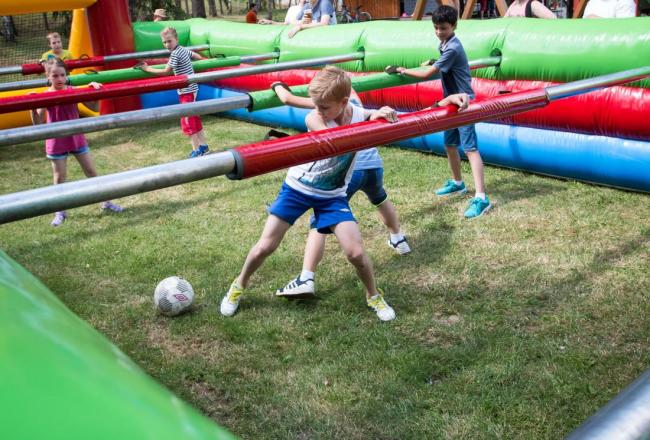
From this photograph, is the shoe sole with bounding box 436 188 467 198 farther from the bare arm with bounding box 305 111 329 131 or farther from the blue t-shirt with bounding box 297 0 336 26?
the blue t-shirt with bounding box 297 0 336 26

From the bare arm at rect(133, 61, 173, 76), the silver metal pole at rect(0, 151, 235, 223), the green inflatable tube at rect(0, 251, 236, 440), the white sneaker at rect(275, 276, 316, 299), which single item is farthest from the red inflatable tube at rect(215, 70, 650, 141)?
the green inflatable tube at rect(0, 251, 236, 440)

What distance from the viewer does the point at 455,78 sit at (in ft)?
17.7

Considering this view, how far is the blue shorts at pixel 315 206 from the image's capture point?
365cm

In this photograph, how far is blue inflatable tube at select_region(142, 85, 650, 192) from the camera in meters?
5.32

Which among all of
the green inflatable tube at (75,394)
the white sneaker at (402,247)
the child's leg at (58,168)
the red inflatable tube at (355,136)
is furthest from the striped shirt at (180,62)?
the green inflatable tube at (75,394)

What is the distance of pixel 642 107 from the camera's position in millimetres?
5285

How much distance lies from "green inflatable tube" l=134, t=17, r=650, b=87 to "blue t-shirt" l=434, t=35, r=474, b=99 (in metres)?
1.04

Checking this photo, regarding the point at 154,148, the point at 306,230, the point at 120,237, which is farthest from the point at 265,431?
the point at 154,148

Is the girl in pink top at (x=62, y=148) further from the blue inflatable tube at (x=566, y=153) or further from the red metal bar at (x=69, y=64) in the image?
the blue inflatable tube at (x=566, y=153)

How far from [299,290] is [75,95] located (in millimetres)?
1827

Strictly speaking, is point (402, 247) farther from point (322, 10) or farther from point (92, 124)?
point (322, 10)

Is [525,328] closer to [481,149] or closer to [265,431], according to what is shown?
[265,431]

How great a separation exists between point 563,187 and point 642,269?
1783 millimetres

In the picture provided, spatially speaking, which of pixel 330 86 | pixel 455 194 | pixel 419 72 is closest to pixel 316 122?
pixel 330 86
